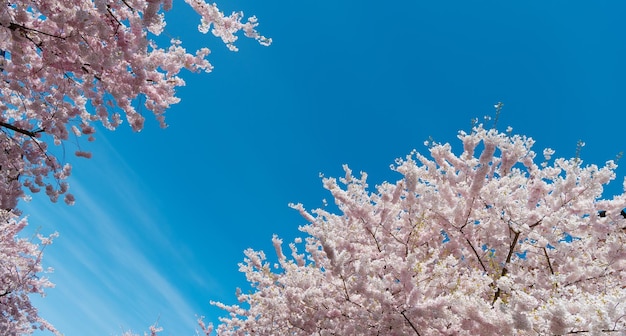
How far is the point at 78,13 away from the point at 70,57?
1129 millimetres

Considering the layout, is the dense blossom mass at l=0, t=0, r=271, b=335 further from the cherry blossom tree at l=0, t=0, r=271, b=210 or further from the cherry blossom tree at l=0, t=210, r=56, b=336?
the cherry blossom tree at l=0, t=210, r=56, b=336

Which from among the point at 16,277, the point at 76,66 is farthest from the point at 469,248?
the point at 16,277

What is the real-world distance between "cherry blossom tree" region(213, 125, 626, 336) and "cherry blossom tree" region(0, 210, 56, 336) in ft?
39.5

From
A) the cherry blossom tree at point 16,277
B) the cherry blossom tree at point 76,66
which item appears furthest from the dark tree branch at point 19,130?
the cherry blossom tree at point 16,277

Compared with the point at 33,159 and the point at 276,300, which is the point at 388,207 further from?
the point at 33,159

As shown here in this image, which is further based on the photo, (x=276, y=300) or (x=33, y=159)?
(x=276, y=300)

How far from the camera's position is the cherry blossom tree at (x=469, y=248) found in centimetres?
694

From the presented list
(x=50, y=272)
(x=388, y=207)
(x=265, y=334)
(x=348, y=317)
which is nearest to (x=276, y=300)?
(x=265, y=334)

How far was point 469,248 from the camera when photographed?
354 inches

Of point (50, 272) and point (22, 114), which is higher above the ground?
point (50, 272)

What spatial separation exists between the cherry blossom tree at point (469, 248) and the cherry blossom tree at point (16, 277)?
39.5ft

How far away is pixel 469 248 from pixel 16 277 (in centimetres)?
1626

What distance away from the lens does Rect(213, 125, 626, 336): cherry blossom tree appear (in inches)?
273

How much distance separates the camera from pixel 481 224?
8.50 meters
